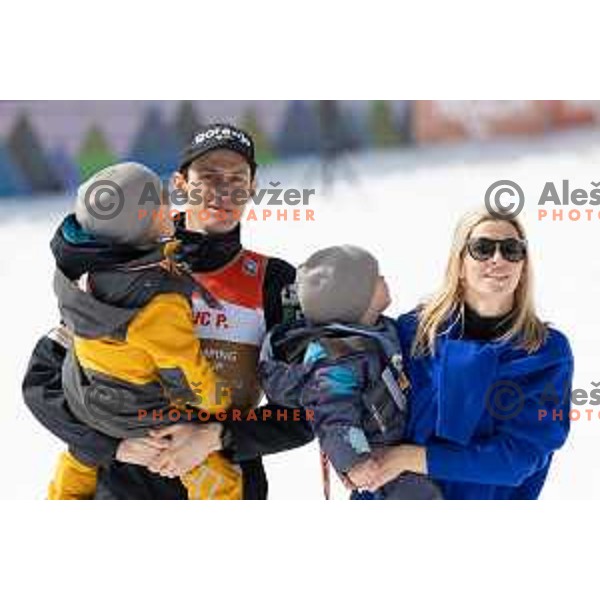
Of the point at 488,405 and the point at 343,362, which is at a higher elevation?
the point at 343,362

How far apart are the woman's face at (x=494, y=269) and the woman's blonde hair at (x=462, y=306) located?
2 cm

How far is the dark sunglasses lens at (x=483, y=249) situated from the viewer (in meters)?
2.26

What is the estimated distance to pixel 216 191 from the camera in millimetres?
2357

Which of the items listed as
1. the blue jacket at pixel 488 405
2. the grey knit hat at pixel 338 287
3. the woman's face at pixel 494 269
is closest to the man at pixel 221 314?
the grey knit hat at pixel 338 287

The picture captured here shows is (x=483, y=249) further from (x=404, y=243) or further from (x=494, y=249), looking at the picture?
(x=404, y=243)

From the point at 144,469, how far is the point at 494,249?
967mm

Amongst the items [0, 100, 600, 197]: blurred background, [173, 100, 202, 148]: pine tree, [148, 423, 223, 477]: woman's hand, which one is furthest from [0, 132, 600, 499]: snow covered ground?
[148, 423, 223, 477]: woman's hand

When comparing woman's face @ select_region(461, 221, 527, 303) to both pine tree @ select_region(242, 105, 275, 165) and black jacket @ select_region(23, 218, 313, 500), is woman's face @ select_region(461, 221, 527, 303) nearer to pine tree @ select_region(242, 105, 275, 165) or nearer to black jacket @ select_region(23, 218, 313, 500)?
black jacket @ select_region(23, 218, 313, 500)

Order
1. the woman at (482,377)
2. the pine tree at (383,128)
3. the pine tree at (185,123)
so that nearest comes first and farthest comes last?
the woman at (482,377)
the pine tree at (185,123)
the pine tree at (383,128)

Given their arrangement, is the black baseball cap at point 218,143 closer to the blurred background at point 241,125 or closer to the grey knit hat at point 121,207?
the grey knit hat at point 121,207

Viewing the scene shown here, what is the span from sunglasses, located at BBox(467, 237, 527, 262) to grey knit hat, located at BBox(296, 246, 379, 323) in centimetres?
23

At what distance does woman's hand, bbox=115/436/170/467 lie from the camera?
7.70 ft

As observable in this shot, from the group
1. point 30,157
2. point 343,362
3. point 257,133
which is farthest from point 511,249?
point 30,157
